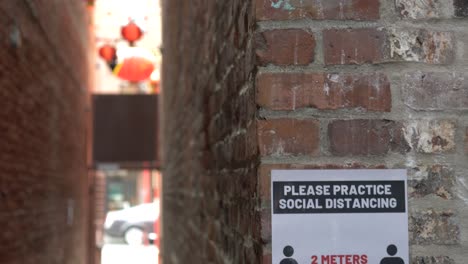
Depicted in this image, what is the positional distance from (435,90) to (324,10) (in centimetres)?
36

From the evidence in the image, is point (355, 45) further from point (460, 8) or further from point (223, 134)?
point (223, 134)

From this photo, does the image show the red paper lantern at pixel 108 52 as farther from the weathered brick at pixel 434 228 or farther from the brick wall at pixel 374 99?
the weathered brick at pixel 434 228

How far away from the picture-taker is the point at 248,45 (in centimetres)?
201

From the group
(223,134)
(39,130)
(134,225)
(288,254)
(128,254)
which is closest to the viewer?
(288,254)

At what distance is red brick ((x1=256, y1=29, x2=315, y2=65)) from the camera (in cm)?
182

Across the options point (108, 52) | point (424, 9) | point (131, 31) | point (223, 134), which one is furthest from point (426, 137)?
Answer: point (108, 52)

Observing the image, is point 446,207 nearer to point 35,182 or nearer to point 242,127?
point 242,127

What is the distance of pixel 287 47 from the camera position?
182 cm

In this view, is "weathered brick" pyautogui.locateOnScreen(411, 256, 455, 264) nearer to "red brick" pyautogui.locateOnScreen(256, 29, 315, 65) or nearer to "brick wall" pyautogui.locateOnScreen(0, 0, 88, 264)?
"red brick" pyautogui.locateOnScreen(256, 29, 315, 65)

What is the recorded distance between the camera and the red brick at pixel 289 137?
70.5 inches

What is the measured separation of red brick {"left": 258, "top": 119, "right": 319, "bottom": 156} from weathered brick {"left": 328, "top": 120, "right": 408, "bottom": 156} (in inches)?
1.9

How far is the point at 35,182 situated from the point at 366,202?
5.38 meters

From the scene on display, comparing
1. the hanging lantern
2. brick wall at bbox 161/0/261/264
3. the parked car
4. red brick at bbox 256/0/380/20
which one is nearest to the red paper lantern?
the hanging lantern

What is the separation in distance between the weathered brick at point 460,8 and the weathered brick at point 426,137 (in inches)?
11.7
